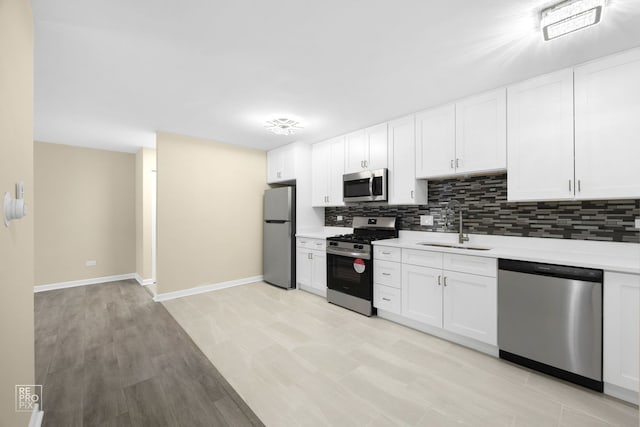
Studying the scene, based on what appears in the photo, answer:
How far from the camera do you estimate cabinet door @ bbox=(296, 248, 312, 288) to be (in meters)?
4.29

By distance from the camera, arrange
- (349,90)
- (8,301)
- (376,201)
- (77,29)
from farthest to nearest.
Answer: (376,201)
(349,90)
(77,29)
(8,301)

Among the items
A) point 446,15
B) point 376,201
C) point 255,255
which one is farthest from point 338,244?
point 446,15

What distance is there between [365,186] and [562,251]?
2140mm

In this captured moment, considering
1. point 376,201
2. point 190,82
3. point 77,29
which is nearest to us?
point 77,29

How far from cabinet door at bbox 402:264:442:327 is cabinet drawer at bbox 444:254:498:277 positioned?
15cm

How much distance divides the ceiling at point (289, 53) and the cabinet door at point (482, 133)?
0.49ft

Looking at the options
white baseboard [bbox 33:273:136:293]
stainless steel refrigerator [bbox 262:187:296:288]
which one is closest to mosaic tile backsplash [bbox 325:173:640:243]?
stainless steel refrigerator [bbox 262:187:296:288]

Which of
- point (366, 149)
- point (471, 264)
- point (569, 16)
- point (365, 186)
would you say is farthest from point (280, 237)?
point (569, 16)

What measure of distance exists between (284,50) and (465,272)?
2.49m

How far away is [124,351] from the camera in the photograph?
255cm

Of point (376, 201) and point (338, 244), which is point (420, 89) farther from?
point (338, 244)

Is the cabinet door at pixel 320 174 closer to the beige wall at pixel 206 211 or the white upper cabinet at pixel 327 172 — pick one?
the white upper cabinet at pixel 327 172

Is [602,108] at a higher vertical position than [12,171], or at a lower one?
higher

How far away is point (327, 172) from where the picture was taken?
173 inches
